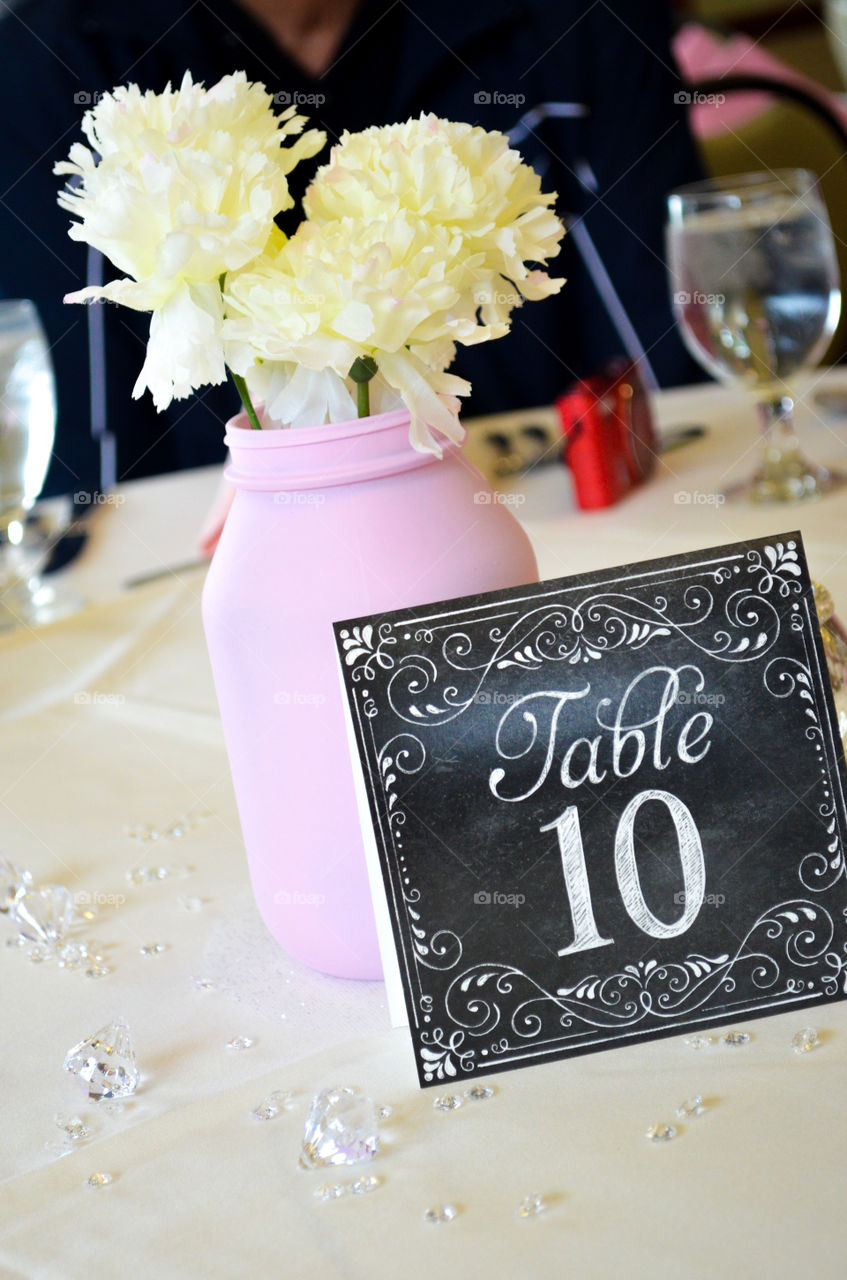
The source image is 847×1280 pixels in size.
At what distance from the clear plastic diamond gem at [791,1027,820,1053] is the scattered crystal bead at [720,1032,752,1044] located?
2 cm

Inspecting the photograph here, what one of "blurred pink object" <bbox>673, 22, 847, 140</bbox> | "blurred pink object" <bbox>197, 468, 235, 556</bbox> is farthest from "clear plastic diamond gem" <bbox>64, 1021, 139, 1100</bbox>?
"blurred pink object" <bbox>673, 22, 847, 140</bbox>

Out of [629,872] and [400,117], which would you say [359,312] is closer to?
[629,872]

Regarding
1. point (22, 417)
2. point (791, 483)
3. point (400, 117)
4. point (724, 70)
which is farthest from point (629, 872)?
point (724, 70)

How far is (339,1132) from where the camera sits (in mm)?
426

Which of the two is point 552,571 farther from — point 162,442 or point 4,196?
point 4,196

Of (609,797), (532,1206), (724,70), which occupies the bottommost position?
(532,1206)

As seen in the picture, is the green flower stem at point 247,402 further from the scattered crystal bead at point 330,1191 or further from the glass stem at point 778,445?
the glass stem at point 778,445

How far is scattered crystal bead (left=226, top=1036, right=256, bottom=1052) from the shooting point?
503 mm

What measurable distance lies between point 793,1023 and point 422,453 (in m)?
0.26

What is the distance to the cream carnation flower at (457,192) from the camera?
1.42ft

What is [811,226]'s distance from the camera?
3.17 feet

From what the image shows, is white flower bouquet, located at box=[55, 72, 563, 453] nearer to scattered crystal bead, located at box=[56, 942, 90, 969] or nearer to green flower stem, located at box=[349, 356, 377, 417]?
green flower stem, located at box=[349, 356, 377, 417]

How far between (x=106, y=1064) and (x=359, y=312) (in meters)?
0.30

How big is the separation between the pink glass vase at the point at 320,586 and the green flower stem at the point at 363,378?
0.5 inches
